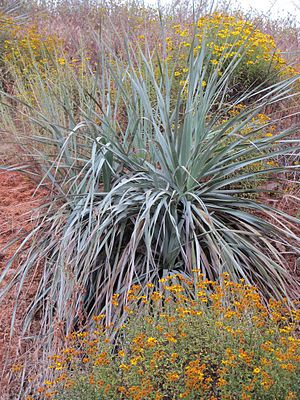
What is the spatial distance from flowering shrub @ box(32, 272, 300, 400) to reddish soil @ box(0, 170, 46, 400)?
1.53ft

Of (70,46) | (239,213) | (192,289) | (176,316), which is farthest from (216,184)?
(70,46)

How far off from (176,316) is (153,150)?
5.70 feet

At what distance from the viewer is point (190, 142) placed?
4461 millimetres

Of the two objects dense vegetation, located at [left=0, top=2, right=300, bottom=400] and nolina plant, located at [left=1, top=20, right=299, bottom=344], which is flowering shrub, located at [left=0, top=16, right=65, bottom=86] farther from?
nolina plant, located at [left=1, top=20, right=299, bottom=344]

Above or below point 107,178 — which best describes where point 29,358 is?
below

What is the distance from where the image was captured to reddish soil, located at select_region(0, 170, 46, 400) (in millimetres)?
3724


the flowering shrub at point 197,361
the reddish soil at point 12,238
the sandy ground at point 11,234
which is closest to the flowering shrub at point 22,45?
the sandy ground at point 11,234

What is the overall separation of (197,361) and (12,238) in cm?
216

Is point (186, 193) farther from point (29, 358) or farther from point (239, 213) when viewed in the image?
point (29, 358)

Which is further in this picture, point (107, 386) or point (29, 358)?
point (29, 358)

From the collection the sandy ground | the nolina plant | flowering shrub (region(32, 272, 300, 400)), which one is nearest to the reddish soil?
the sandy ground

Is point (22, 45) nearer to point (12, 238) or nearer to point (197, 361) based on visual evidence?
point (12, 238)

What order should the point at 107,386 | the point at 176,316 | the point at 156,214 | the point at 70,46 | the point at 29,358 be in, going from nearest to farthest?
the point at 107,386
the point at 176,316
the point at 29,358
the point at 156,214
the point at 70,46

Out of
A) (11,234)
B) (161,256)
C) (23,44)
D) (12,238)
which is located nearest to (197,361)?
(161,256)
